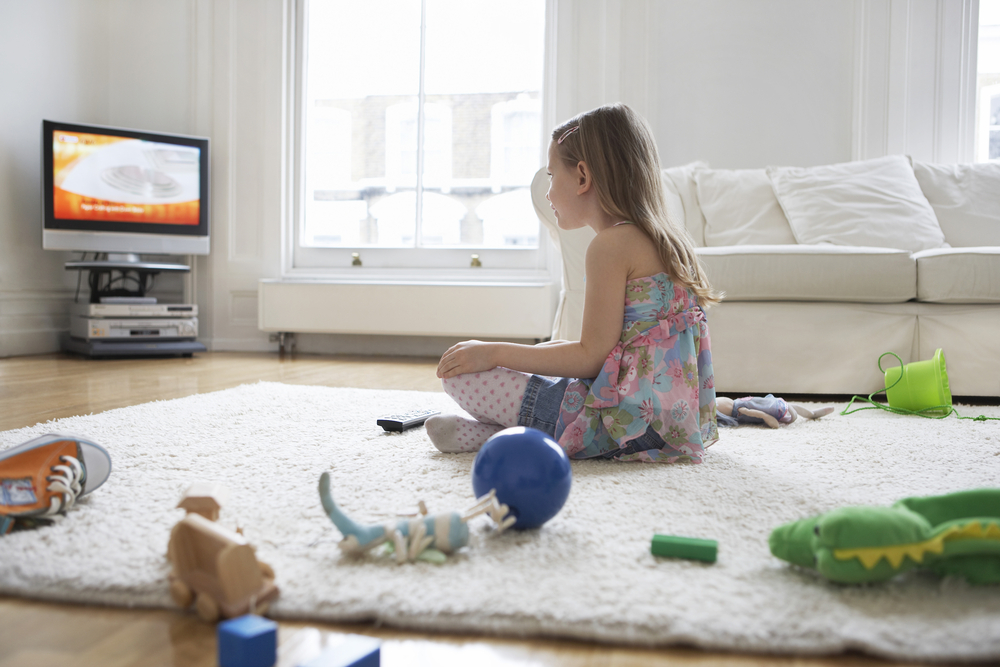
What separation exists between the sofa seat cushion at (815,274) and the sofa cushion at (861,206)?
13.2 inches

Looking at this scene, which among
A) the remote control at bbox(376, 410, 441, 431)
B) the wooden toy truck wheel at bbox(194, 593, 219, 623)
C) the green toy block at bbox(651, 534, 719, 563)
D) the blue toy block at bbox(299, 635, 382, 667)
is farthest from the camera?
the remote control at bbox(376, 410, 441, 431)

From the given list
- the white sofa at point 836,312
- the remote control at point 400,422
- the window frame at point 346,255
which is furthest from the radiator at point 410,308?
the remote control at point 400,422

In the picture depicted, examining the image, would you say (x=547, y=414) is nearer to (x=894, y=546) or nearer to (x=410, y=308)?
(x=894, y=546)

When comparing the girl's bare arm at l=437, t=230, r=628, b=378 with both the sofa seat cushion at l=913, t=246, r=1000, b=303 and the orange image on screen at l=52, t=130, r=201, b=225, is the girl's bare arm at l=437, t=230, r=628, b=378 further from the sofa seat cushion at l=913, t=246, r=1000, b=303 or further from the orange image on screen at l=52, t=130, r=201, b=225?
the orange image on screen at l=52, t=130, r=201, b=225

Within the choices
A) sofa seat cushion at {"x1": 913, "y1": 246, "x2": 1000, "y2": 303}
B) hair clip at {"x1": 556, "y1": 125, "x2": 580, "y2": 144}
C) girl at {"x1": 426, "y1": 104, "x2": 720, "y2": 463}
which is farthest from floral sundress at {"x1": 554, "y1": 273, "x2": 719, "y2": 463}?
sofa seat cushion at {"x1": 913, "y1": 246, "x2": 1000, "y2": 303}

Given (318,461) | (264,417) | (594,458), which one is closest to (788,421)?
(594,458)

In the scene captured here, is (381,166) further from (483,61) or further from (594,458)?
(594,458)

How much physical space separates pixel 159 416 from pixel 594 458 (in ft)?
3.22

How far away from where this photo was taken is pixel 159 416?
1566 mm

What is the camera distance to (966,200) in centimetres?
250

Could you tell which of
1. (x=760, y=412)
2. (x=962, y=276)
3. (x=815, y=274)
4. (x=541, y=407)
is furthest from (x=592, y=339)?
(x=962, y=276)

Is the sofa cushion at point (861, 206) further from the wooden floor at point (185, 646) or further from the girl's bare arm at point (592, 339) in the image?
the wooden floor at point (185, 646)

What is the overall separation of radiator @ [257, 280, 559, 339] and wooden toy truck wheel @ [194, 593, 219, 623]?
2684 millimetres

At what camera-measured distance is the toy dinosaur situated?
702 millimetres
